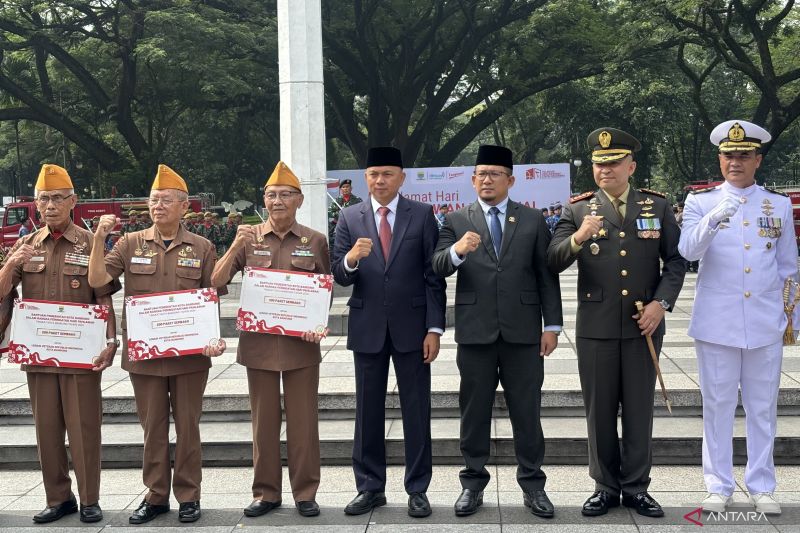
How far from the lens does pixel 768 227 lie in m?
5.09

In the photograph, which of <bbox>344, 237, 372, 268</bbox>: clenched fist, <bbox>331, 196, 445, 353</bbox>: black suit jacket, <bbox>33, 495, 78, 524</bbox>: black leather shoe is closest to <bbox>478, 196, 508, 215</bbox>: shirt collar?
<bbox>331, 196, 445, 353</bbox>: black suit jacket

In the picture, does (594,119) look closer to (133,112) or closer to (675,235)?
(133,112)

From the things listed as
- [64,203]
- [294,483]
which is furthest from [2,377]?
[294,483]

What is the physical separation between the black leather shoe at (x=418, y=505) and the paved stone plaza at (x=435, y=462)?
48 millimetres

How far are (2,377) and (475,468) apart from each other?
524 cm

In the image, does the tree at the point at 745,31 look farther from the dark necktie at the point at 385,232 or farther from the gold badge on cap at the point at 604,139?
the dark necktie at the point at 385,232

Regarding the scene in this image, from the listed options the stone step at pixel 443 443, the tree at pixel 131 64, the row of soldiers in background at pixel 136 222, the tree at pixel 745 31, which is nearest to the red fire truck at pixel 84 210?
the row of soldiers in background at pixel 136 222

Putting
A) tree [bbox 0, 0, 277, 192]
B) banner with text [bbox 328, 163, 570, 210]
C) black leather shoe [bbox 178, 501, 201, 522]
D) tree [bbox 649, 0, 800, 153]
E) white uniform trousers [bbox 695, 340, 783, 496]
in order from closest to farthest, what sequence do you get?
white uniform trousers [bbox 695, 340, 783, 496] → black leather shoe [bbox 178, 501, 201, 522] → tree [bbox 649, 0, 800, 153] → tree [bbox 0, 0, 277, 192] → banner with text [bbox 328, 163, 570, 210]

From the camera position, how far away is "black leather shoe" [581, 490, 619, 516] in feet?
16.4

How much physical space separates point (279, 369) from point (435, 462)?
1598 millimetres

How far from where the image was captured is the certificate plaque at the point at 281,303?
17.0 ft

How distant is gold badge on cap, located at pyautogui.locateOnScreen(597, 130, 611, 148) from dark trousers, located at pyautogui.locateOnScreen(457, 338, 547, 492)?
117cm

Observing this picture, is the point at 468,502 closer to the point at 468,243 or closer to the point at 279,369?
the point at 279,369

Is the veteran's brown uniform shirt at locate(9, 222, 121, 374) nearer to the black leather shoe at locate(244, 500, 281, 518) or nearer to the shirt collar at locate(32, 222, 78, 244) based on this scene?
the shirt collar at locate(32, 222, 78, 244)
